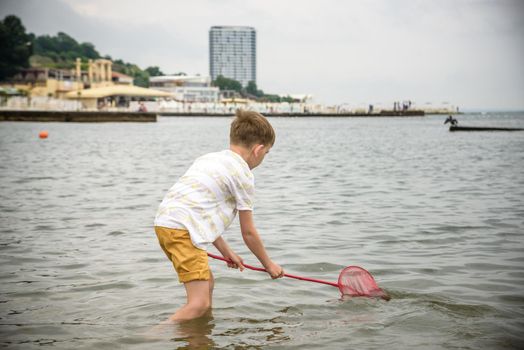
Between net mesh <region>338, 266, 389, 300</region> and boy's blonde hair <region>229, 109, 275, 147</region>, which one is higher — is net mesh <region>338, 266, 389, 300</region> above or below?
below

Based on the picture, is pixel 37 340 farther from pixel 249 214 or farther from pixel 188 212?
pixel 249 214

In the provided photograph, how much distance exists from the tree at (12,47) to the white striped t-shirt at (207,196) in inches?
4816

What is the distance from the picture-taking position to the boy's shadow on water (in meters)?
4.13

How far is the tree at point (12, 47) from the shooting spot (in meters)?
118

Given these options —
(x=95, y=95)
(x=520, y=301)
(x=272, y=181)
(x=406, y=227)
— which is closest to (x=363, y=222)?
(x=406, y=227)

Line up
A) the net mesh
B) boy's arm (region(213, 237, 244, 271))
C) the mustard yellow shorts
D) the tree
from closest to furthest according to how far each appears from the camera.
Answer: the mustard yellow shorts, boy's arm (region(213, 237, 244, 271)), the net mesh, the tree

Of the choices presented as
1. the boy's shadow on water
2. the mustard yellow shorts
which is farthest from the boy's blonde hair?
the boy's shadow on water

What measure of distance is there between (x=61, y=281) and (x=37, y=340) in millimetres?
1572

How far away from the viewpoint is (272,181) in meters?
15.0

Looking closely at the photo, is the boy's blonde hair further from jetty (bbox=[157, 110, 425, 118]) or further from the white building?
the white building

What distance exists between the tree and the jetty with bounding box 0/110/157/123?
200 feet

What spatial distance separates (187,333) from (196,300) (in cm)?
27

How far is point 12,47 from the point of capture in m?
121

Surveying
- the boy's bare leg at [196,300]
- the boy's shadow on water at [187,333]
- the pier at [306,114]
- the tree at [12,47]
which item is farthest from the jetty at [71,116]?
the tree at [12,47]
